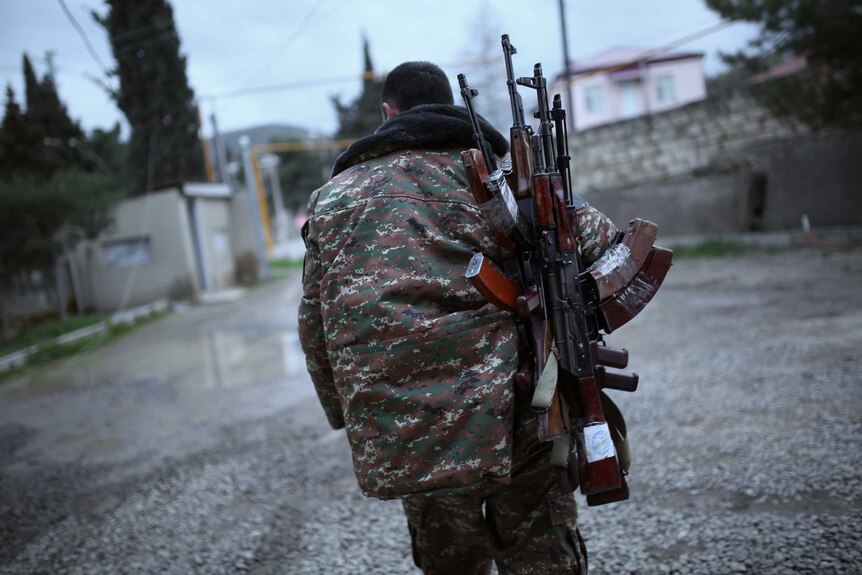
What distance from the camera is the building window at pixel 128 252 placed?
16.6 m

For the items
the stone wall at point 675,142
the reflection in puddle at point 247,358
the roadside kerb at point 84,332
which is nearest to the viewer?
the reflection in puddle at point 247,358

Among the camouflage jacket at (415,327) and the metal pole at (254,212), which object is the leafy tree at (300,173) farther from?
the camouflage jacket at (415,327)

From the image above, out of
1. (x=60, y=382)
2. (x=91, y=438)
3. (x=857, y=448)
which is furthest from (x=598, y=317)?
(x=60, y=382)

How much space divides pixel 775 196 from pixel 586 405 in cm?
1105

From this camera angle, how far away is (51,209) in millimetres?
12508

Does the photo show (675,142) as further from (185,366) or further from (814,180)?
(185,366)

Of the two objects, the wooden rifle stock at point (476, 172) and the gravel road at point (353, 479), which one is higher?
the wooden rifle stock at point (476, 172)

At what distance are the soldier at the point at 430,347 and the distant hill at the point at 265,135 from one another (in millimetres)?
39536

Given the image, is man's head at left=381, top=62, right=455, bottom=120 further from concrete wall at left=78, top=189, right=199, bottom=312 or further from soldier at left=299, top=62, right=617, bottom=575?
concrete wall at left=78, top=189, right=199, bottom=312

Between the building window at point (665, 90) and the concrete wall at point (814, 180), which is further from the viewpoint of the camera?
the building window at point (665, 90)

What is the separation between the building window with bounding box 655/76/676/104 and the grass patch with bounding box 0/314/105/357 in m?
28.7

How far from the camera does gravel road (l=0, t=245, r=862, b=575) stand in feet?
8.84

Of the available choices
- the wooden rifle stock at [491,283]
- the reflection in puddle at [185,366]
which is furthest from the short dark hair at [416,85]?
the reflection in puddle at [185,366]

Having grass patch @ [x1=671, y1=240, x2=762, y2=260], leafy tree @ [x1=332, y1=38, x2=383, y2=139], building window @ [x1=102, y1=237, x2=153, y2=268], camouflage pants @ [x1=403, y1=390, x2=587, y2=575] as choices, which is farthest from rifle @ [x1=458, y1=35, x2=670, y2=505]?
leafy tree @ [x1=332, y1=38, x2=383, y2=139]
